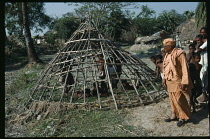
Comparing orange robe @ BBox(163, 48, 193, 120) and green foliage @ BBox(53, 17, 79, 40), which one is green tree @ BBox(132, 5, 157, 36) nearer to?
green foliage @ BBox(53, 17, 79, 40)

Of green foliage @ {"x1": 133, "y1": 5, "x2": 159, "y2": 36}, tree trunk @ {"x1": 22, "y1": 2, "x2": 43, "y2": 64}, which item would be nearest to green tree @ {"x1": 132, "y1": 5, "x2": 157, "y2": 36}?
green foliage @ {"x1": 133, "y1": 5, "x2": 159, "y2": 36}

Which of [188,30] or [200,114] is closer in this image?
[200,114]

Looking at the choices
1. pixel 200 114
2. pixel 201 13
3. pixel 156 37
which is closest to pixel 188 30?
pixel 156 37

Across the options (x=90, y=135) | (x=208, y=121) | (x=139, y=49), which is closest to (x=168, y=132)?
(x=208, y=121)

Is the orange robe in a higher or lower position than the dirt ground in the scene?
higher

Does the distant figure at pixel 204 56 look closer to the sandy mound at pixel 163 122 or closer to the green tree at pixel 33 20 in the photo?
the sandy mound at pixel 163 122

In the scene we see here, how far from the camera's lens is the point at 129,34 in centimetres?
3341

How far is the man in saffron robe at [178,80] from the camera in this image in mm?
3721

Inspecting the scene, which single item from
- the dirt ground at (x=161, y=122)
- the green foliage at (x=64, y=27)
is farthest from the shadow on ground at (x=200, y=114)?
the green foliage at (x=64, y=27)

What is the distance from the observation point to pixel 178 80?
A: 12.5 ft

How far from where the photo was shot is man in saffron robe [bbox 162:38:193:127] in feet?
12.2

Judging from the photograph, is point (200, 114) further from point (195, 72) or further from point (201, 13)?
point (201, 13)

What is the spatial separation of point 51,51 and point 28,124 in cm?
2081

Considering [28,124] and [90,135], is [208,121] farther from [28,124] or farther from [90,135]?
[28,124]
